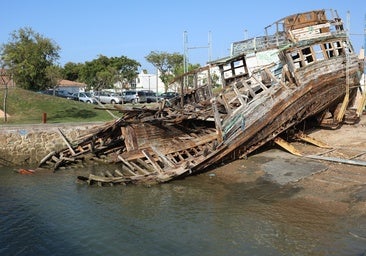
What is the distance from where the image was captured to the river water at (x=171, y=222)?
9477 mm

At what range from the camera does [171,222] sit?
11203 mm

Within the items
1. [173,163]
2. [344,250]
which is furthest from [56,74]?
[344,250]

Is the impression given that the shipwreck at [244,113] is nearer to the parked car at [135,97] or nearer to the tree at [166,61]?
the parked car at [135,97]

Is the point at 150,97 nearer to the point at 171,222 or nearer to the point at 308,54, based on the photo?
the point at 308,54

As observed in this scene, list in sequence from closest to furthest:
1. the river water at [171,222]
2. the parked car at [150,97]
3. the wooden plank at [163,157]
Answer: the river water at [171,222] < the wooden plank at [163,157] < the parked car at [150,97]

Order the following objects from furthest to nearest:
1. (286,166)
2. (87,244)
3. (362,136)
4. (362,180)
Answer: (362,136)
(286,166)
(362,180)
(87,244)

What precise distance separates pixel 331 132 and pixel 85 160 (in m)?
12.1

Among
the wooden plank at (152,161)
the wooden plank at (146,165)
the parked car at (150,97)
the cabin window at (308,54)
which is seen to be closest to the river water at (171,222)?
the wooden plank at (152,161)

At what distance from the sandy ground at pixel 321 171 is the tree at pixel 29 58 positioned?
23.5m

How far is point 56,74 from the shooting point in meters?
48.4

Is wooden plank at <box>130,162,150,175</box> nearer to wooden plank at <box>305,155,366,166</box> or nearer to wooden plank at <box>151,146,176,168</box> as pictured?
wooden plank at <box>151,146,176,168</box>

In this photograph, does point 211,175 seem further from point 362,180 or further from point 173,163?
point 362,180

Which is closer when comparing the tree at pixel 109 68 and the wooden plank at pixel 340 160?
the wooden plank at pixel 340 160

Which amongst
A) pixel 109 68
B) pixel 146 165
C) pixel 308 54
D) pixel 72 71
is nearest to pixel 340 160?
pixel 308 54
